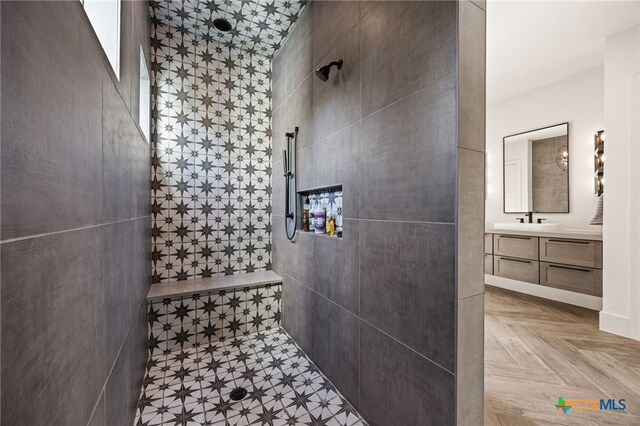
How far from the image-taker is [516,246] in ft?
12.1

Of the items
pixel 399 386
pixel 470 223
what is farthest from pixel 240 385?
pixel 470 223

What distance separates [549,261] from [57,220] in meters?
4.42

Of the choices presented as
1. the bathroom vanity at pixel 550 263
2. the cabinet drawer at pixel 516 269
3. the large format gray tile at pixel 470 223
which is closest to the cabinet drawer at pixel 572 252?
the bathroom vanity at pixel 550 263

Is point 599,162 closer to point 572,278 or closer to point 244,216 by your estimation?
point 572,278

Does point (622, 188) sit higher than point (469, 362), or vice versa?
point (622, 188)

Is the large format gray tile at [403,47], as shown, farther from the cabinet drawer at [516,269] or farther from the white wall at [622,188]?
the cabinet drawer at [516,269]

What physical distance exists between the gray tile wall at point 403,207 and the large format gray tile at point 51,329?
1.13m

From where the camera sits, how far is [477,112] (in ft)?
3.46

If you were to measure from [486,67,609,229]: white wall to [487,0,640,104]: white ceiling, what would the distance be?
0.17 meters

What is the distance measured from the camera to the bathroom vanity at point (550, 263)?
3.00 m

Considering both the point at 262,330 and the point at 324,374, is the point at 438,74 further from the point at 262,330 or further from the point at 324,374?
the point at 262,330

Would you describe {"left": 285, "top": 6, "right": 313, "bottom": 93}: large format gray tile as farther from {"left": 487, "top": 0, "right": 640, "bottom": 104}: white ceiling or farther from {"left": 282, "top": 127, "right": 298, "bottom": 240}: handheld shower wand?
{"left": 487, "top": 0, "right": 640, "bottom": 104}: white ceiling

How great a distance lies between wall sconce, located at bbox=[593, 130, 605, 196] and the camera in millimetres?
3217

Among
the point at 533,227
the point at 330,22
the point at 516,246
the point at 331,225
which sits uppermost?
the point at 330,22
